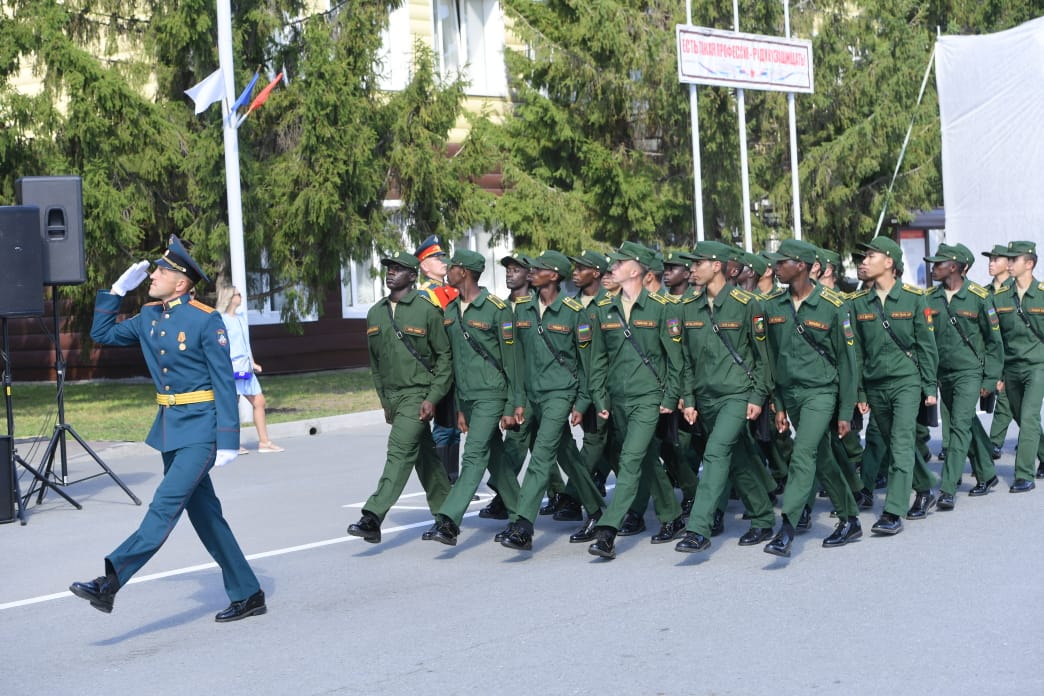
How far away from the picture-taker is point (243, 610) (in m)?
7.91

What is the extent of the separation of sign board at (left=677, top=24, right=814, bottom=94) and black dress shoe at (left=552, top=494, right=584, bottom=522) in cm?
1508

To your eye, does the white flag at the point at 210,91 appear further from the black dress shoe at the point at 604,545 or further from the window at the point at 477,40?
the window at the point at 477,40

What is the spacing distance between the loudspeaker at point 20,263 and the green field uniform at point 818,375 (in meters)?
6.18

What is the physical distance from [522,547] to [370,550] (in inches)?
44.9

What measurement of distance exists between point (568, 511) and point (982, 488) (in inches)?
123

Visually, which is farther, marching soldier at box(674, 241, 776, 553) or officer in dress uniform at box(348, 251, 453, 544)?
officer in dress uniform at box(348, 251, 453, 544)

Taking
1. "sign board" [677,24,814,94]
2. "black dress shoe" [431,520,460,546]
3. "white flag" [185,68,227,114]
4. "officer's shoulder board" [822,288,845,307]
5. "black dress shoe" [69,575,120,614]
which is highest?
"sign board" [677,24,814,94]

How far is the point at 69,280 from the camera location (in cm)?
1273

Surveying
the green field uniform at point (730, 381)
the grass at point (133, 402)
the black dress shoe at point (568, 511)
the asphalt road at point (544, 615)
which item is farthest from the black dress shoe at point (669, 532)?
the grass at point (133, 402)

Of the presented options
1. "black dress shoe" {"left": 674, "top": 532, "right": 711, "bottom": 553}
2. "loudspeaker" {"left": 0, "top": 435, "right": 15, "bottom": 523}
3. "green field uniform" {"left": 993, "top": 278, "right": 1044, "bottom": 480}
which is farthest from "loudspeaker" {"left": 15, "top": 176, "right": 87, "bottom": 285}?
→ "green field uniform" {"left": 993, "top": 278, "right": 1044, "bottom": 480}

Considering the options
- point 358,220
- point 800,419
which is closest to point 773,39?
point 358,220

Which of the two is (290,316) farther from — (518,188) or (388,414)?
(388,414)

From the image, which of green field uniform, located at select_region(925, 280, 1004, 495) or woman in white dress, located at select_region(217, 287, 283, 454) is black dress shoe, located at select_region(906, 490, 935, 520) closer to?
green field uniform, located at select_region(925, 280, 1004, 495)

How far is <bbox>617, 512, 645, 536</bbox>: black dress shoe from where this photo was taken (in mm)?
10102
